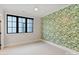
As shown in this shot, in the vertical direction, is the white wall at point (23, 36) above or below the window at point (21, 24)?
below

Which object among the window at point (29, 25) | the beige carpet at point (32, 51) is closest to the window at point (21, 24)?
the window at point (29, 25)

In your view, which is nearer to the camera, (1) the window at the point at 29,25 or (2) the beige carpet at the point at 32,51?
(2) the beige carpet at the point at 32,51

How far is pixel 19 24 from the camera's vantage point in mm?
5168

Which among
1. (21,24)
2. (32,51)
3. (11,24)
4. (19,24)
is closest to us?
(32,51)

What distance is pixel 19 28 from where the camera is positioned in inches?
205

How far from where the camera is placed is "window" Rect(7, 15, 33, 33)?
15.6ft

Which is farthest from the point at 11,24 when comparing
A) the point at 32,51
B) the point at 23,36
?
the point at 32,51

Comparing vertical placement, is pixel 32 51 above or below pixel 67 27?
below

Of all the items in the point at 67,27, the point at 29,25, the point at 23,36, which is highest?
the point at 29,25

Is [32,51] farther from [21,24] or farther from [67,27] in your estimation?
[21,24]

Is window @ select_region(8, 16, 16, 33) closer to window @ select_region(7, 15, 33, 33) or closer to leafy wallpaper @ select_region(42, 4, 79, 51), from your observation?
window @ select_region(7, 15, 33, 33)

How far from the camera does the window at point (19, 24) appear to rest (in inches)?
188

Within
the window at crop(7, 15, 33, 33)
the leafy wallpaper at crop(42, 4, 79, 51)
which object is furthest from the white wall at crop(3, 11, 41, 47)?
the leafy wallpaper at crop(42, 4, 79, 51)

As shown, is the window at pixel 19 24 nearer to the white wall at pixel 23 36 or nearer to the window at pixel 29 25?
the window at pixel 29 25
